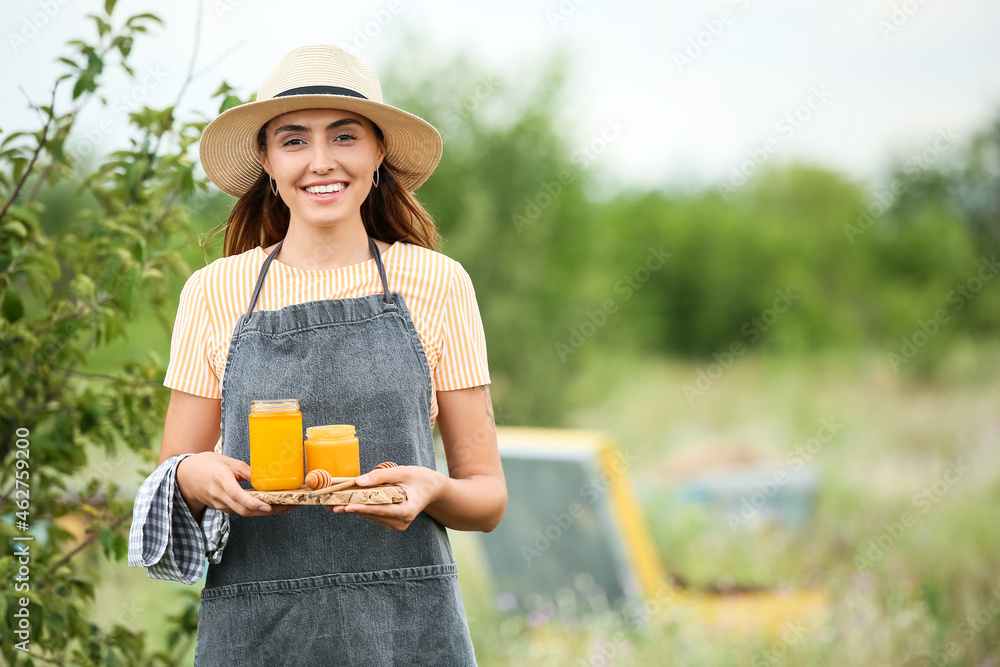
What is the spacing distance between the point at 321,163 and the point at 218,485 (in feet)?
2.06

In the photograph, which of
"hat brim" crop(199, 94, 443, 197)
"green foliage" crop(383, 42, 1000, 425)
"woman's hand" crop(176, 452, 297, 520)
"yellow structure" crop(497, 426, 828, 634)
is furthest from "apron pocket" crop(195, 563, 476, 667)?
"green foliage" crop(383, 42, 1000, 425)

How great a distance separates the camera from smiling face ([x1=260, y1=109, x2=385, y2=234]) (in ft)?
5.83

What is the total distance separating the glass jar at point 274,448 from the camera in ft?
5.24

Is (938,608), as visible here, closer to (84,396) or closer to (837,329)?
(84,396)

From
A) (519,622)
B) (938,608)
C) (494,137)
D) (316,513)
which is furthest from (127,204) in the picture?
(494,137)

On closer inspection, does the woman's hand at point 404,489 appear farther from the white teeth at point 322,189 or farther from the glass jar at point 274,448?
the white teeth at point 322,189

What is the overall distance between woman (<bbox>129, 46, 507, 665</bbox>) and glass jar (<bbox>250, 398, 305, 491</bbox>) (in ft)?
0.16

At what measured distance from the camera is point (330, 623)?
5.65ft

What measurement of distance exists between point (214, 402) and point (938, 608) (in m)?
4.44

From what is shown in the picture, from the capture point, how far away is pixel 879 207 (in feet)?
46.1

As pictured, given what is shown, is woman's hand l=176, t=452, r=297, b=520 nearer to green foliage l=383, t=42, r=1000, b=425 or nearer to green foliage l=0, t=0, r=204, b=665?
green foliage l=0, t=0, r=204, b=665

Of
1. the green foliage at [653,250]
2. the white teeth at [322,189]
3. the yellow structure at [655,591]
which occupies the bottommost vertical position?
the yellow structure at [655,591]

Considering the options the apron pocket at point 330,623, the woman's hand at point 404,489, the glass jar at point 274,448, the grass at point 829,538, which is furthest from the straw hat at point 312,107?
the grass at point 829,538

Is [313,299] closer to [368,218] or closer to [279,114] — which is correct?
[368,218]
